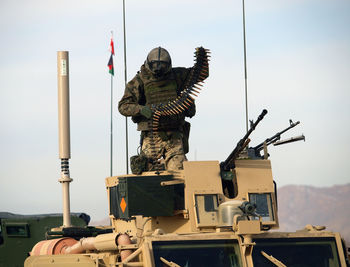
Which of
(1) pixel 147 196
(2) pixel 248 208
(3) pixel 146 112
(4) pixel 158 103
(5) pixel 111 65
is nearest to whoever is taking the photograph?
(2) pixel 248 208

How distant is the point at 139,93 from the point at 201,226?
3127 millimetres

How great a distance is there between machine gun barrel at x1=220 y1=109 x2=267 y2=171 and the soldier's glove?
1673 millimetres

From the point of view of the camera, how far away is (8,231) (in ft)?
59.3

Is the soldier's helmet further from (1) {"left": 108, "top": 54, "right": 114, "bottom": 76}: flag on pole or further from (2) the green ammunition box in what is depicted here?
(1) {"left": 108, "top": 54, "right": 114, "bottom": 76}: flag on pole

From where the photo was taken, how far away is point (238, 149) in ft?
45.7

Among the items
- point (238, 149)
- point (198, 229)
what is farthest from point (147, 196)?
point (238, 149)

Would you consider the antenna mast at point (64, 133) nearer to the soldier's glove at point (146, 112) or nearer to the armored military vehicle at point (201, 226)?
the armored military vehicle at point (201, 226)

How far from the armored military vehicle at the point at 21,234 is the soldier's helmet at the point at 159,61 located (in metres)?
4.63

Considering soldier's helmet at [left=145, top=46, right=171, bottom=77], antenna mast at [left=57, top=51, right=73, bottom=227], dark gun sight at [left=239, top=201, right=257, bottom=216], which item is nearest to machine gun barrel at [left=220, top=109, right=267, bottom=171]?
dark gun sight at [left=239, top=201, right=257, bottom=216]

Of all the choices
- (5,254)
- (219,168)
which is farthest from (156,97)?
(5,254)

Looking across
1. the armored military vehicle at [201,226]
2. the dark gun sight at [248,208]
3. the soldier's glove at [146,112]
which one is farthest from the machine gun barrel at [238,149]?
the soldier's glove at [146,112]

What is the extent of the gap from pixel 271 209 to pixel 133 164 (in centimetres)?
249

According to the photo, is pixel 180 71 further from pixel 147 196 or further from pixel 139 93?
pixel 147 196

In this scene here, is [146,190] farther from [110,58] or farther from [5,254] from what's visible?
[110,58]
